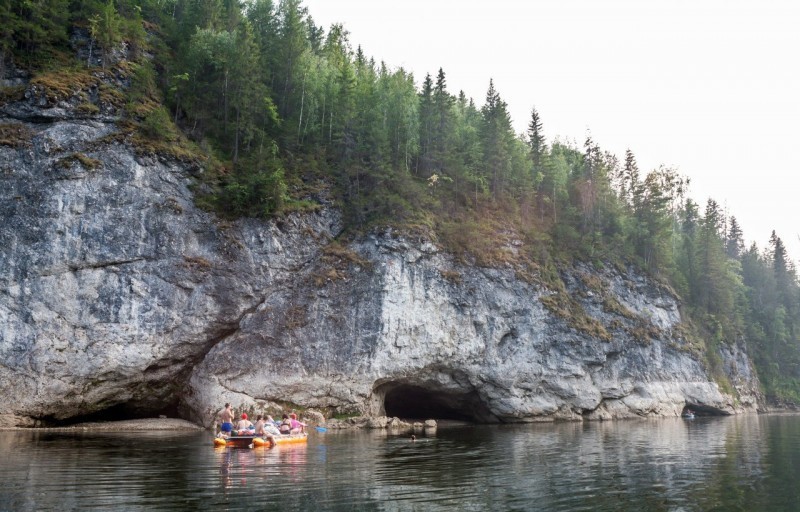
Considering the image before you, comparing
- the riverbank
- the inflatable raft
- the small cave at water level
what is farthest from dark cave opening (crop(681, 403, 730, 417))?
the riverbank

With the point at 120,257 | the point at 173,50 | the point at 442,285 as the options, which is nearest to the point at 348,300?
the point at 442,285

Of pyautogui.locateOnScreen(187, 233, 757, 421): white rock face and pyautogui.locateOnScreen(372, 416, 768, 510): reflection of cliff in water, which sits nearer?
pyautogui.locateOnScreen(372, 416, 768, 510): reflection of cliff in water

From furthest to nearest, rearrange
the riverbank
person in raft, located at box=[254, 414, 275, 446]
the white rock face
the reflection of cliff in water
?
the white rock face, the riverbank, person in raft, located at box=[254, 414, 275, 446], the reflection of cliff in water

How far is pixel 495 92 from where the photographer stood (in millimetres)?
66188

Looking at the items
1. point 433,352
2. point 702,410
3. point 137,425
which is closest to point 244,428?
point 137,425

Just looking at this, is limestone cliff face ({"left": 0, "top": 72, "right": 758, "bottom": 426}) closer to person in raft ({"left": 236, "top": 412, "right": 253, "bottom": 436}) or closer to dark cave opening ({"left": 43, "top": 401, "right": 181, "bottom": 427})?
dark cave opening ({"left": 43, "top": 401, "right": 181, "bottom": 427})

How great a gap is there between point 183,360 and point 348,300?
12239 millimetres

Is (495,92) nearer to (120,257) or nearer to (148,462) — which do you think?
(120,257)

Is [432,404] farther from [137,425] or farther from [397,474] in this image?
[397,474]

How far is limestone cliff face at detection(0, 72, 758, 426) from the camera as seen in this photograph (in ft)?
112

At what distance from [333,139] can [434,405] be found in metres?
26.4

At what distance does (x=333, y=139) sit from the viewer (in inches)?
2088

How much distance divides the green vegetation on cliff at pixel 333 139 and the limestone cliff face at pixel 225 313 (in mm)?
1886

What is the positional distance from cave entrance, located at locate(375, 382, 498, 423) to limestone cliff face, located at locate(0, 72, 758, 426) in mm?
237
